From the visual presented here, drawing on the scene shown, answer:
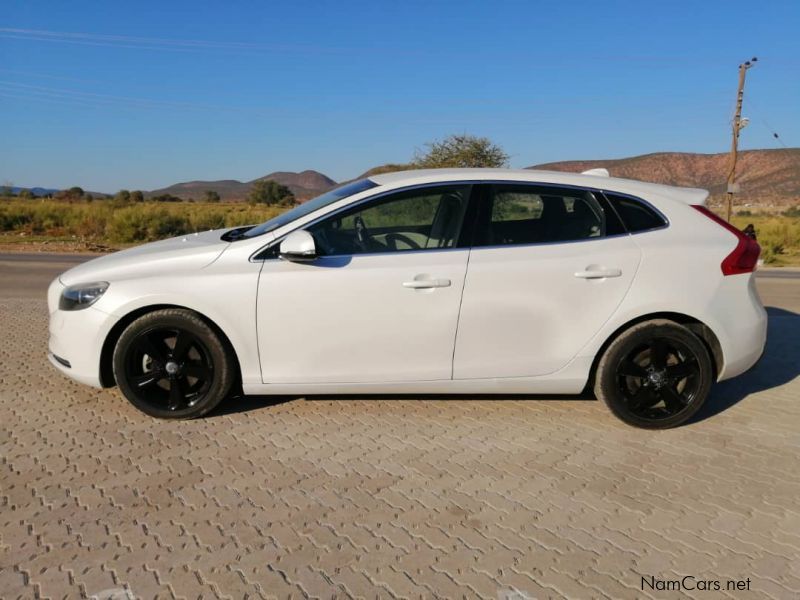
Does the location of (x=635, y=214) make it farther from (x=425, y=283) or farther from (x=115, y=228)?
(x=115, y=228)

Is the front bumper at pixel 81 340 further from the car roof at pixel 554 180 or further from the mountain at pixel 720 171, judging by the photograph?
the mountain at pixel 720 171

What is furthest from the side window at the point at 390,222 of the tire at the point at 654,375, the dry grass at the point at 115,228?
the dry grass at the point at 115,228

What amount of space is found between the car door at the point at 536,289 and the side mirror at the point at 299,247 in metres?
1.00

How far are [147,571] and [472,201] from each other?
9.36ft

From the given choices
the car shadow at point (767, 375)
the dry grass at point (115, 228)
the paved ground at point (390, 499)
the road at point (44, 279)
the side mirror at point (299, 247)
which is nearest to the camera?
the paved ground at point (390, 499)

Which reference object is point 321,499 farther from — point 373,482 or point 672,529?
point 672,529

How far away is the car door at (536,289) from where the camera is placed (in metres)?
4.15

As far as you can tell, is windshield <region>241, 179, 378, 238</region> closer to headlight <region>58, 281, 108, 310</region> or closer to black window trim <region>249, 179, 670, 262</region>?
black window trim <region>249, 179, 670, 262</region>

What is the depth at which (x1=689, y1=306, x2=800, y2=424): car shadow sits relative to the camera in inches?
192

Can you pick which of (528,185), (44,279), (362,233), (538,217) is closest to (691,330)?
(538,217)

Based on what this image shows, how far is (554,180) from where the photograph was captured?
14.5ft

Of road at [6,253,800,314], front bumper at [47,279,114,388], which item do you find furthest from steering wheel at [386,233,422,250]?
road at [6,253,800,314]

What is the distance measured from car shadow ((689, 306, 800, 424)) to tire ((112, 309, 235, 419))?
3.23 metres

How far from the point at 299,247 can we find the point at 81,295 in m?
1.49
